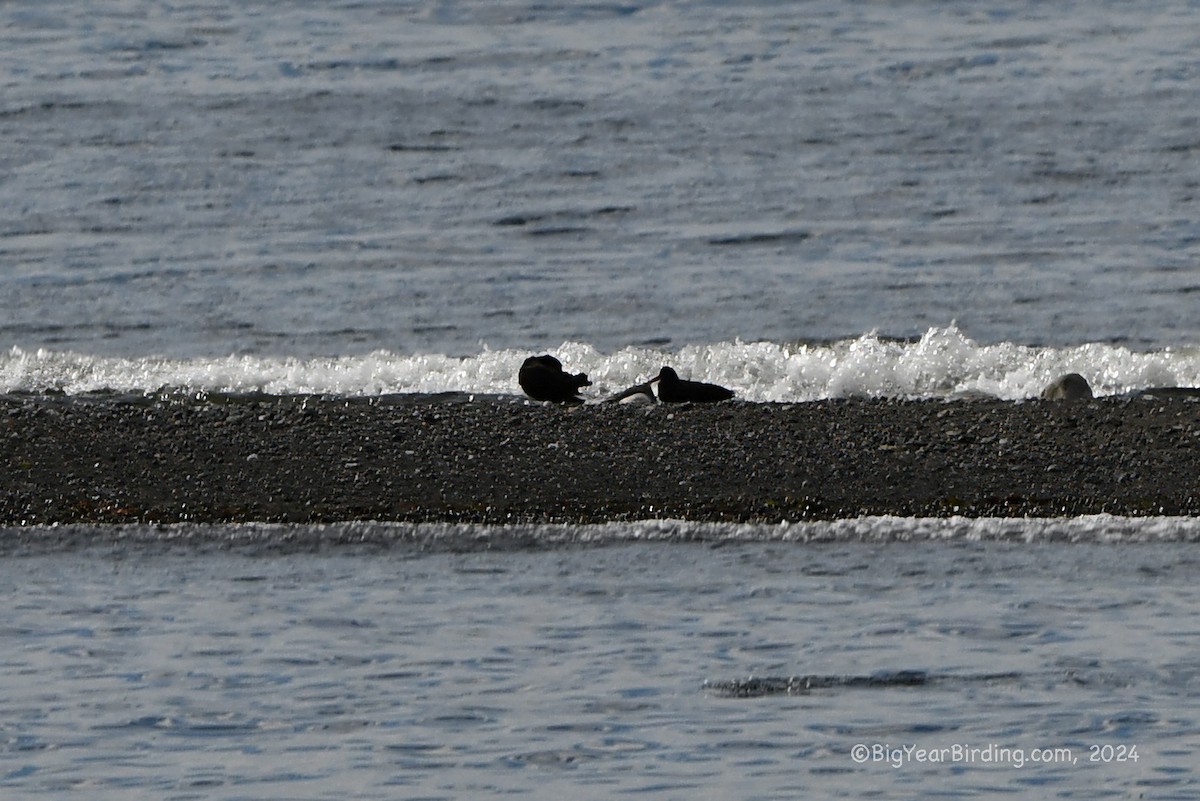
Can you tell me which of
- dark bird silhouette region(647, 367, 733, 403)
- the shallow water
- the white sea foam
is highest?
dark bird silhouette region(647, 367, 733, 403)

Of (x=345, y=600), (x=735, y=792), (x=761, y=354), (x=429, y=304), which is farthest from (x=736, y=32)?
(x=735, y=792)

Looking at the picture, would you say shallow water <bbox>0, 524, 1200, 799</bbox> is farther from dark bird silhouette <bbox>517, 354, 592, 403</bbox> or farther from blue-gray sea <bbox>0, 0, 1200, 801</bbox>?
dark bird silhouette <bbox>517, 354, 592, 403</bbox>

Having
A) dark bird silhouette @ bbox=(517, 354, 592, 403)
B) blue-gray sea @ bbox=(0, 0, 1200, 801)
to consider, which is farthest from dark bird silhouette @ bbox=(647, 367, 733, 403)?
blue-gray sea @ bbox=(0, 0, 1200, 801)

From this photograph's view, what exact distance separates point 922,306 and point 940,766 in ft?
35.1

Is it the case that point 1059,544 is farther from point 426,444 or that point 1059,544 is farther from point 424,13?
point 424,13

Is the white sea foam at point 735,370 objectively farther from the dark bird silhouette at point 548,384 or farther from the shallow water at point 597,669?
the shallow water at point 597,669

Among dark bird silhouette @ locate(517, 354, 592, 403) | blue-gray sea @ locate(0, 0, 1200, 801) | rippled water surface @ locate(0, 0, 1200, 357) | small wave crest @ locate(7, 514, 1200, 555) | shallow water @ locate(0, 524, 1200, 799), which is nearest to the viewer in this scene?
shallow water @ locate(0, 524, 1200, 799)

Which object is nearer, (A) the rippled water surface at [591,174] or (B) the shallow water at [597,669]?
(B) the shallow water at [597,669]

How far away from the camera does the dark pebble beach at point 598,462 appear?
10.5m

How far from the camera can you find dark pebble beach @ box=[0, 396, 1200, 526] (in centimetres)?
1048

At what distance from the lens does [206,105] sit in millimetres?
28688

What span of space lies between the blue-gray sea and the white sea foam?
0.17ft

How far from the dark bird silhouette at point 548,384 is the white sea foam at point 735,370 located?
1.89 ft

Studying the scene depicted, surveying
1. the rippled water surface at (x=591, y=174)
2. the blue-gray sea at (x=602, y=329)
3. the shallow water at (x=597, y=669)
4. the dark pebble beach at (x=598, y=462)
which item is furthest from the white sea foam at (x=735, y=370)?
the shallow water at (x=597, y=669)
